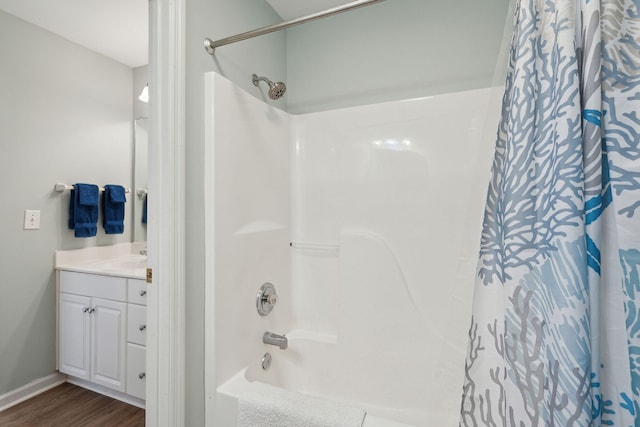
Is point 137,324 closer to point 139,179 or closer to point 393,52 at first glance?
point 139,179

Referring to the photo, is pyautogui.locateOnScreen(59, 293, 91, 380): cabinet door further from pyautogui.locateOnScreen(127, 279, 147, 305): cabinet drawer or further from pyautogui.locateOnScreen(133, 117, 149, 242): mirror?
pyautogui.locateOnScreen(133, 117, 149, 242): mirror

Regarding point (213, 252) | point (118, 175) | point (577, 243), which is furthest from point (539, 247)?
point (118, 175)

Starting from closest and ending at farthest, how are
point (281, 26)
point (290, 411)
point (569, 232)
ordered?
point (569, 232) < point (290, 411) < point (281, 26)

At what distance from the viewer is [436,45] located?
1.61 meters

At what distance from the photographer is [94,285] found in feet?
7.14

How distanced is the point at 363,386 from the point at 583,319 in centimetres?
126

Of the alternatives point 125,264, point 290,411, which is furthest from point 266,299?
point 125,264

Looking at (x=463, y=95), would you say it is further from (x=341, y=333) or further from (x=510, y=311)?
(x=341, y=333)

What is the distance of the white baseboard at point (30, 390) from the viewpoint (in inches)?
81.7

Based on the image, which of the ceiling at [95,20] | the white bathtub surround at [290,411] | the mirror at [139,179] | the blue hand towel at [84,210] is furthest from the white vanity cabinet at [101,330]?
the ceiling at [95,20]

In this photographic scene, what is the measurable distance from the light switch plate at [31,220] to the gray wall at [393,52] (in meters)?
1.98

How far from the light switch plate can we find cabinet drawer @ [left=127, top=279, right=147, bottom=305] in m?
0.89

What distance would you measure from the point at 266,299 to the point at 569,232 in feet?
4.28

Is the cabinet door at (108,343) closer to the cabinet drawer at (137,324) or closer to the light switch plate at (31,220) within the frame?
the cabinet drawer at (137,324)
